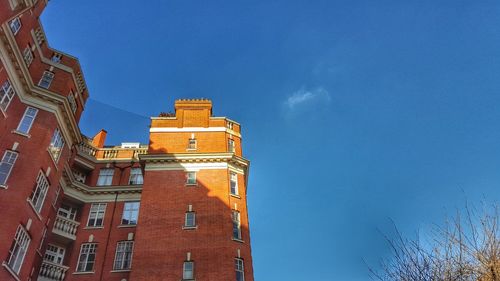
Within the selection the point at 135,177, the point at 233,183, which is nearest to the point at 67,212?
the point at 135,177

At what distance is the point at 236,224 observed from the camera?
31953 millimetres

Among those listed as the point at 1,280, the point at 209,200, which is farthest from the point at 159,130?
the point at 1,280

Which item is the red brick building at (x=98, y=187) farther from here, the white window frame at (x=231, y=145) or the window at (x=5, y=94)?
the white window frame at (x=231, y=145)

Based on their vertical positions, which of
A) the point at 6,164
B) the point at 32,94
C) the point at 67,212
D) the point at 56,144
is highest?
the point at 32,94

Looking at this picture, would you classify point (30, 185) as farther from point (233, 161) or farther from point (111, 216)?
point (233, 161)

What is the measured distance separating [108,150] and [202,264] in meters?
16.8

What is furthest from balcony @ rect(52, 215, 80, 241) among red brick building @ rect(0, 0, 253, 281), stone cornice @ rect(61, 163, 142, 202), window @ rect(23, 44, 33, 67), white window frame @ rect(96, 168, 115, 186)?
window @ rect(23, 44, 33, 67)

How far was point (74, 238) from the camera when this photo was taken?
33.0 m

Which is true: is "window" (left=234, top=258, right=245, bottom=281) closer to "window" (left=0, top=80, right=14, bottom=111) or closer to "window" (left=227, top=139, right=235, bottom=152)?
"window" (left=227, top=139, right=235, bottom=152)

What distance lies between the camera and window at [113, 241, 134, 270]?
3186cm

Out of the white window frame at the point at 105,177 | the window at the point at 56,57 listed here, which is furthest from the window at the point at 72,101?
the white window frame at the point at 105,177

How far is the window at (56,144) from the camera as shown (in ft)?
94.0

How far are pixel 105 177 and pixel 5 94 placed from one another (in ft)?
46.1

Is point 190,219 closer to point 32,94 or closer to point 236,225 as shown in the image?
point 236,225
